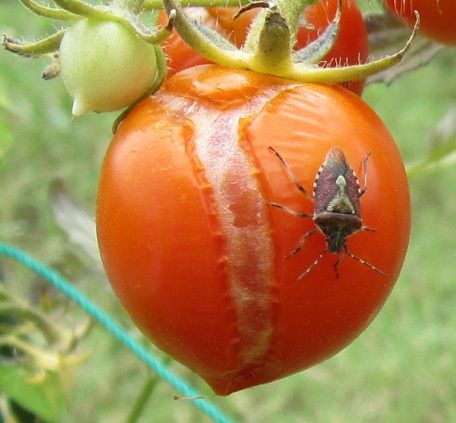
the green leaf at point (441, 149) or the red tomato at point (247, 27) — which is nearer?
the red tomato at point (247, 27)

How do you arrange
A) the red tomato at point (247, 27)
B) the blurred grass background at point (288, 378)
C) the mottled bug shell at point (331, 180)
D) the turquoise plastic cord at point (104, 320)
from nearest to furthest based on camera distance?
the mottled bug shell at point (331, 180)
the red tomato at point (247, 27)
the turquoise plastic cord at point (104, 320)
the blurred grass background at point (288, 378)

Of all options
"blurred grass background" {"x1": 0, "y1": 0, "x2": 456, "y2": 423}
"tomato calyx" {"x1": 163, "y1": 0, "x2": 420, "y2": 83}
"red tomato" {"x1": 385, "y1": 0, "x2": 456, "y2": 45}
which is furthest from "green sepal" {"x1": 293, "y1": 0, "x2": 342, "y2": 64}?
"blurred grass background" {"x1": 0, "y1": 0, "x2": 456, "y2": 423}

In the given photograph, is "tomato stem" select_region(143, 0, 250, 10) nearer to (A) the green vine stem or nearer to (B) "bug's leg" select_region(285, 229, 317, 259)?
(B) "bug's leg" select_region(285, 229, 317, 259)

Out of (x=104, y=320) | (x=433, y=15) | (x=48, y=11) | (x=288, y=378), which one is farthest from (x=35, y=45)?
(x=288, y=378)

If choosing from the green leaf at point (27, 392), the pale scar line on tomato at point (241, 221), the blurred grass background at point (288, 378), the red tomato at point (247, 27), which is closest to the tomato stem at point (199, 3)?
the red tomato at point (247, 27)

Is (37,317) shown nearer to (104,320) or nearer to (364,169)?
(104,320)

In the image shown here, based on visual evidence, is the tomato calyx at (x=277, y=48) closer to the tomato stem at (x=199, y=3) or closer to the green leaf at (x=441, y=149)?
the tomato stem at (x=199, y=3)

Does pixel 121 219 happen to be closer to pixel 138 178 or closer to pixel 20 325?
pixel 138 178
